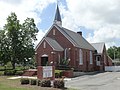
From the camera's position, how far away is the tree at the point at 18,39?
45469 millimetres

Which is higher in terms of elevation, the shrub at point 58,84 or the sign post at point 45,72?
the sign post at point 45,72

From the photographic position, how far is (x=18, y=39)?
151ft

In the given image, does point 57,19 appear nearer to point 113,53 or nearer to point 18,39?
point 18,39

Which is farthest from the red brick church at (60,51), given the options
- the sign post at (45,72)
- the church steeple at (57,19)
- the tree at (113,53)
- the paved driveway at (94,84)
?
the tree at (113,53)

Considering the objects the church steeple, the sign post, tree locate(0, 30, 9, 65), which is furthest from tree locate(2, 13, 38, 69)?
the sign post

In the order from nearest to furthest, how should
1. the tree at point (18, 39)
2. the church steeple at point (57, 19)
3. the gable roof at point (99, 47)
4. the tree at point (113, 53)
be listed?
the tree at point (18, 39), the church steeple at point (57, 19), the gable roof at point (99, 47), the tree at point (113, 53)

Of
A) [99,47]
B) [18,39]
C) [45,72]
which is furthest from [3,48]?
[99,47]

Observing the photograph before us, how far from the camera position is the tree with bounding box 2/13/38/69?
45469mm

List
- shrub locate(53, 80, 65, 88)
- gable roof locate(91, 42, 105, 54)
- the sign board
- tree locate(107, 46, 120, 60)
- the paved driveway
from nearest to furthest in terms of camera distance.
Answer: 1. shrub locate(53, 80, 65, 88)
2. the paved driveway
3. the sign board
4. gable roof locate(91, 42, 105, 54)
5. tree locate(107, 46, 120, 60)

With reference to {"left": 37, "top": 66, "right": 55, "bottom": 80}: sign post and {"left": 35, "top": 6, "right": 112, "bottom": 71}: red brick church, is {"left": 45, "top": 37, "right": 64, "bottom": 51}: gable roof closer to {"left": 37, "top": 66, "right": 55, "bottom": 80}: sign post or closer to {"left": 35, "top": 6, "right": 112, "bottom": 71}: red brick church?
{"left": 35, "top": 6, "right": 112, "bottom": 71}: red brick church

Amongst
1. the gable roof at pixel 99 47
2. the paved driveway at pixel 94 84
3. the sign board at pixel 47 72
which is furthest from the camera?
the gable roof at pixel 99 47

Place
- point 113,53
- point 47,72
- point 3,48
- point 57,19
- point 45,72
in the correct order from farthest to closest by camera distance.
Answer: point 113,53 < point 57,19 < point 3,48 < point 47,72 < point 45,72

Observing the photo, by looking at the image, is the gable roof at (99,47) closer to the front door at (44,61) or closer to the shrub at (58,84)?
the front door at (44,61)

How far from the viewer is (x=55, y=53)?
158 ft
